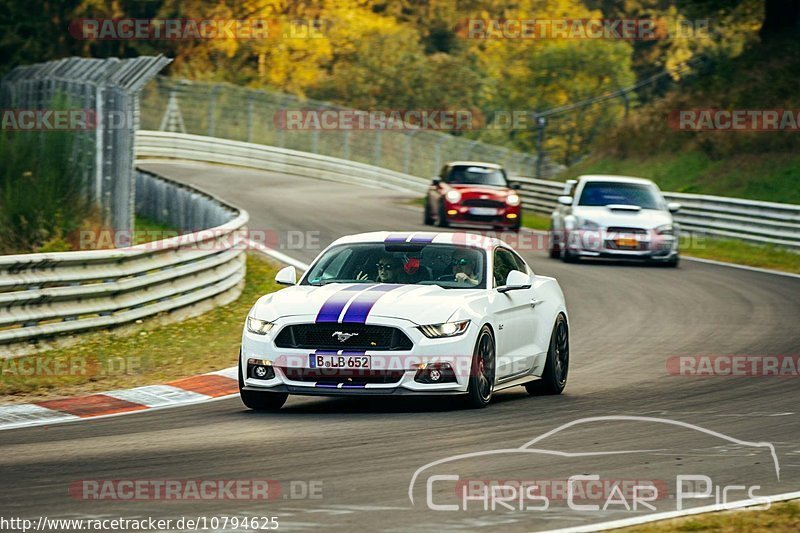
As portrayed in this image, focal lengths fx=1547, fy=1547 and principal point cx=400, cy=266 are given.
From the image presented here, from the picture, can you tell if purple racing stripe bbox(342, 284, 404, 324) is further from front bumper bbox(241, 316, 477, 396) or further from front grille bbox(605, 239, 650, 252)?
front grille bbox(605, 239, 650, 252)

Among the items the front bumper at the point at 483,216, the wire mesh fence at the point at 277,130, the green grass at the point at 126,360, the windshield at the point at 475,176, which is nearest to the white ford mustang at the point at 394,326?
the green grass at the point at 126,360

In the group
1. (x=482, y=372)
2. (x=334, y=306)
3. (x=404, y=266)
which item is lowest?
(x=482, y=372)

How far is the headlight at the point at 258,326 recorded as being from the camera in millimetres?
11203

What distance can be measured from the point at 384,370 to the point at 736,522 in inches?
162

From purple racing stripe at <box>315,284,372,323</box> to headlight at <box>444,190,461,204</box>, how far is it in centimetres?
2093

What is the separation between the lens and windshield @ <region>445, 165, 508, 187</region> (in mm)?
33156

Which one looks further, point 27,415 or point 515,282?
point 515,282

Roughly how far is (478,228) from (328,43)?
31.2 m

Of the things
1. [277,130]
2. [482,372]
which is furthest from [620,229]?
[277,130]

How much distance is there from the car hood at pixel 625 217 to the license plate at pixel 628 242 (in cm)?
22

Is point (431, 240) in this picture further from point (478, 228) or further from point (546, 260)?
point (478, 228)

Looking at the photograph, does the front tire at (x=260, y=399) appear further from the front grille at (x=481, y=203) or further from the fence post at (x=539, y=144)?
the fence post at (x=539, y=144)

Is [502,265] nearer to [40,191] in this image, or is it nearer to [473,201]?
[40,191]

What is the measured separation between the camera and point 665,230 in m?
26.0
